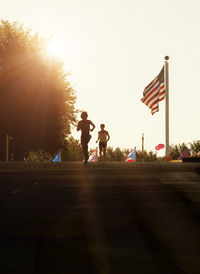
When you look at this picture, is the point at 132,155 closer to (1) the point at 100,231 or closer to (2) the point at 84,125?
(2) the point at 84,125

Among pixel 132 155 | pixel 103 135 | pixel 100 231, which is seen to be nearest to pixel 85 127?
pixel 103 135

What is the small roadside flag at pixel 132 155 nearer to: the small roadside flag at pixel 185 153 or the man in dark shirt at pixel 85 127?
the small roadside flag at pixel 185 153

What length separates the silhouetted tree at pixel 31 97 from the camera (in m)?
51.3

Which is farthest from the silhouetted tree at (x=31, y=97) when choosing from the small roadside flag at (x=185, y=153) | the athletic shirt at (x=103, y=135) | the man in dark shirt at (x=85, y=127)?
the man in dark shirt at (x=85, y=127)

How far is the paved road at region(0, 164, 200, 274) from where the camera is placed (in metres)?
5.82

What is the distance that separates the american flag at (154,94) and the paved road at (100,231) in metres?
26.3

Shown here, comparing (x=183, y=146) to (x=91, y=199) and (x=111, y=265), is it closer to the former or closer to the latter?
(x=91, y=199)

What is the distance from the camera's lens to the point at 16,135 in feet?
170

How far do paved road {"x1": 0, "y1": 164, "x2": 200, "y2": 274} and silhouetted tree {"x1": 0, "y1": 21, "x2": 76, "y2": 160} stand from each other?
3781 cm

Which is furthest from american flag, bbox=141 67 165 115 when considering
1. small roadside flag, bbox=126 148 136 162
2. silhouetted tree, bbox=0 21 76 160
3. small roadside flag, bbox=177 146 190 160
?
silhouetted tree, bbox=0 21 76 160

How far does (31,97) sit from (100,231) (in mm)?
44157

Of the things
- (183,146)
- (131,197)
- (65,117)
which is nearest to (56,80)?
(65,117)

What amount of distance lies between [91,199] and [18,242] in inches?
202

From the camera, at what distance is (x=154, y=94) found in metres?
40.7
